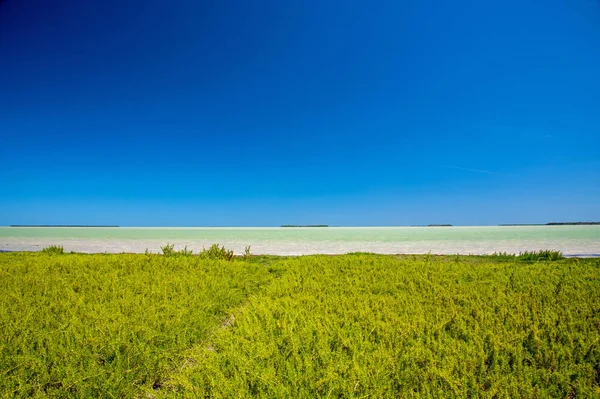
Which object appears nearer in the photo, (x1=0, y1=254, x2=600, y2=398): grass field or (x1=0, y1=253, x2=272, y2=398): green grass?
(x1=0, y1=254, x2=600, y2=398): grass field

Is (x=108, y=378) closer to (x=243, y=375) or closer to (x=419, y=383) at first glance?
(x=243, y=375)

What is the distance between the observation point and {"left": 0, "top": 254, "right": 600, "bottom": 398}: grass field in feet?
10.1

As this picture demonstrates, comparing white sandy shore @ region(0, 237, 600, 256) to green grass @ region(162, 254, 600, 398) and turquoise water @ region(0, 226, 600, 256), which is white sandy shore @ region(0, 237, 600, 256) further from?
green grass @ region(162, 254, 600, 398)

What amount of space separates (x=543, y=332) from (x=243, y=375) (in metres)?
4.60

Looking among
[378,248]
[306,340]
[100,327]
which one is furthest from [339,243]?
[100,327]

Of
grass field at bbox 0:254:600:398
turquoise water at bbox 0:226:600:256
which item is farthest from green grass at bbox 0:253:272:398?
turquoise water at bbox 0:226:600:256

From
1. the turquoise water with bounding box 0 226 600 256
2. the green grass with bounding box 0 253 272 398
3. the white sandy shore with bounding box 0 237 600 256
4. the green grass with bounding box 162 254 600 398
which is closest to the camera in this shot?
the green grass with bounding box 162 254 600 398

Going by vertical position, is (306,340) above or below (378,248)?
below

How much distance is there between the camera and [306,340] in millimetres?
4086

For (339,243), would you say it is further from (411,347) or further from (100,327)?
(100,327)

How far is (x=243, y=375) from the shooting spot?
3172mm

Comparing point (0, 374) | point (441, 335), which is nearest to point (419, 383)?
point (441, 335)

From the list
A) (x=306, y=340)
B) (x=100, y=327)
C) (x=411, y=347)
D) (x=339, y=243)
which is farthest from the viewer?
(x=339, y=243)

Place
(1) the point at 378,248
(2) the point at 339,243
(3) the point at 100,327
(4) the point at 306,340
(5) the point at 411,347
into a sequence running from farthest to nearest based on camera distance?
(2) the point at 339,243, (1) the point at 378,248, (3) the point at 100,327, (4) the point at 306,340, (5) the point at 411,347
